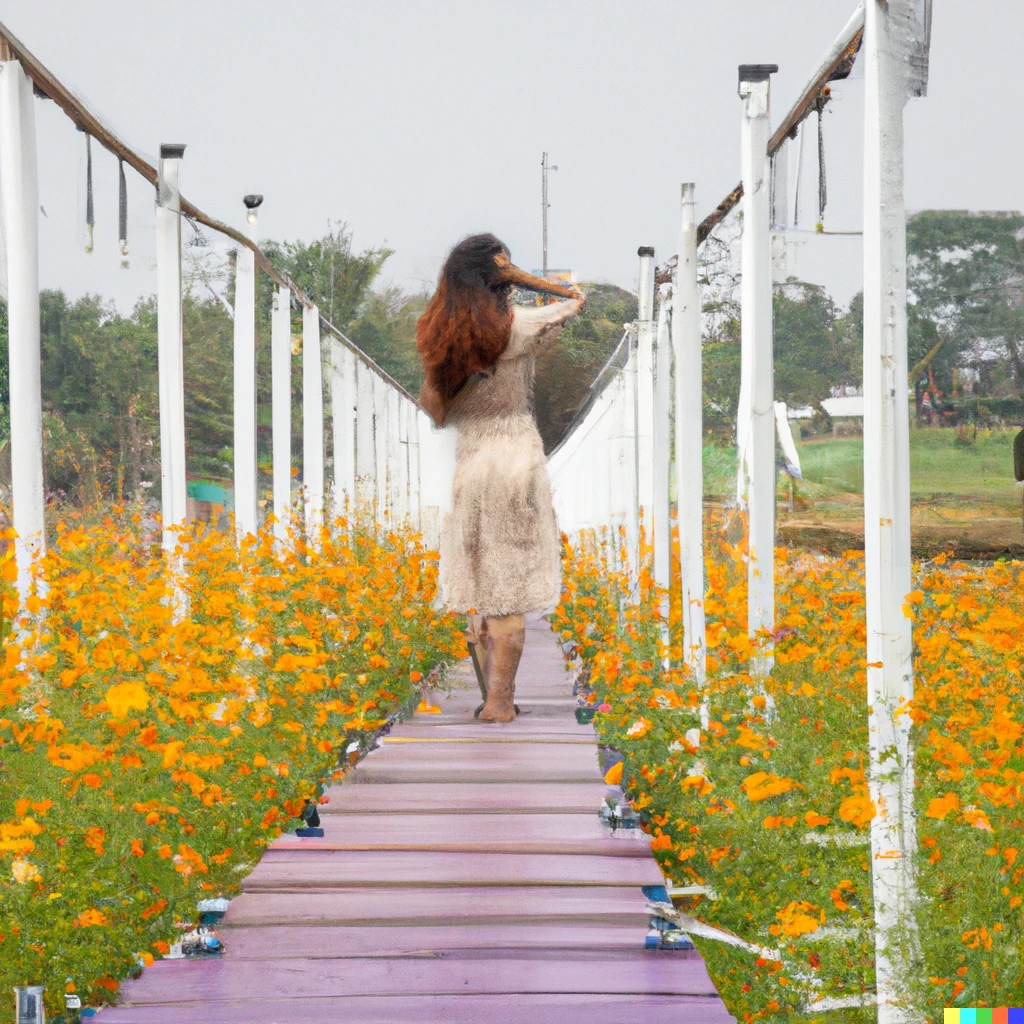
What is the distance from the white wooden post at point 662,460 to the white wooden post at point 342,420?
288 cm

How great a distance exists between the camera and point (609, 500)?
31.1ft

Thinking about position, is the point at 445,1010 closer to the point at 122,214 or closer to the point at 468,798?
the point at 468,798

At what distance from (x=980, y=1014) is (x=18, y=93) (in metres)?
2.92

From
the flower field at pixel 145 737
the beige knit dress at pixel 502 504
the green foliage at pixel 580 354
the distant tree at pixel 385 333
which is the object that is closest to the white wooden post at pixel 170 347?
the flower field at pixel 145 737

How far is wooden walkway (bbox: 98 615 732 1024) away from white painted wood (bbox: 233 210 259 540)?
1.80m

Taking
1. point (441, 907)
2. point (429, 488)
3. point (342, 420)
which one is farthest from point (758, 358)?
point (429, 488)

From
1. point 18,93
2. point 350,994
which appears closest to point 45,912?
point 350,994

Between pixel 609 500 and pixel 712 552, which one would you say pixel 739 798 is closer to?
pixel 712 552

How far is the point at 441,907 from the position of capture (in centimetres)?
301

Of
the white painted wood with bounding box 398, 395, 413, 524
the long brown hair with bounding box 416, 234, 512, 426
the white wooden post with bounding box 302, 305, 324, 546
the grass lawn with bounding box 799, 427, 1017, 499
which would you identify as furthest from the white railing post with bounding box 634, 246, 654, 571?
the white painted wood with bounding box 398, 395, 413, 524

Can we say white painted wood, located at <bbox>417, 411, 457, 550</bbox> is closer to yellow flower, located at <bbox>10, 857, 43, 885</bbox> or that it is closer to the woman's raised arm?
the woman's raised arm

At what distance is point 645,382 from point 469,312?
192cm

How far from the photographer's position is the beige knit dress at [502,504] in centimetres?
499

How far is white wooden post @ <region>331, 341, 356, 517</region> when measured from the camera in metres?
8.84
